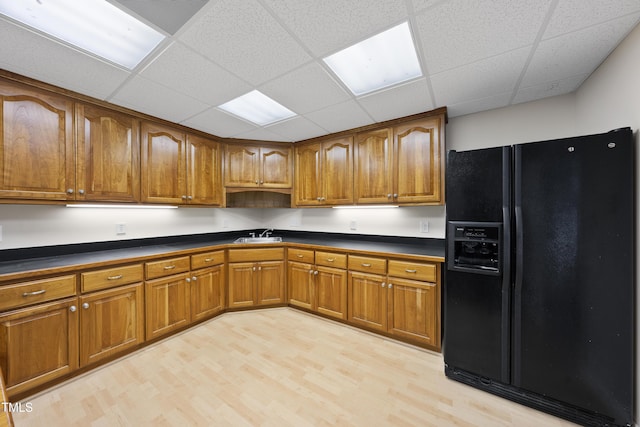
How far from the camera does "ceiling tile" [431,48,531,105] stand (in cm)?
167

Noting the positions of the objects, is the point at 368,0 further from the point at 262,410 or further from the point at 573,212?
the point at 262,410

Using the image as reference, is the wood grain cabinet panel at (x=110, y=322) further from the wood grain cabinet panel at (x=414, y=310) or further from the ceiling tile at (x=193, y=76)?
the wood grain cabinet panel at (x=414, y=310)

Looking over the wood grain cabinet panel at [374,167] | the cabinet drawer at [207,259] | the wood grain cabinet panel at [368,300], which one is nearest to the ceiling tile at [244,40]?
the wood grain cabinet panel at [374,167]

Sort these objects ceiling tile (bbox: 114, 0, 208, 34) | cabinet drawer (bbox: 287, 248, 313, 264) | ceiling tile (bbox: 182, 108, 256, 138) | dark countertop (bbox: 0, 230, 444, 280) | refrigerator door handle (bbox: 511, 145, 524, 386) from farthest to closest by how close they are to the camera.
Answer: cabinet drawer (bbox: 287, 248, 313, 264) < ceiling tile (bbox: 182, 108, 256, 138) < dark countertop (bbox: 0, 230, 444, 280) < refrigerator door handle (bbox: 511, 145, 524, 386) < ceiling tile (bbox: 114, 0, 208, 34)

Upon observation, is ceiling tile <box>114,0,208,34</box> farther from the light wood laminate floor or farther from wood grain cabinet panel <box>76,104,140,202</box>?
the light wood laminate floor

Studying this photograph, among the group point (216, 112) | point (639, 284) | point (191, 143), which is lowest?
point (639, 284)

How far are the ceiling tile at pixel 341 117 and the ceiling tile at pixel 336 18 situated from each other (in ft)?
2.78

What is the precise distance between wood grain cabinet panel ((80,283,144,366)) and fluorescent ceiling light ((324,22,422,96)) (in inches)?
98.9

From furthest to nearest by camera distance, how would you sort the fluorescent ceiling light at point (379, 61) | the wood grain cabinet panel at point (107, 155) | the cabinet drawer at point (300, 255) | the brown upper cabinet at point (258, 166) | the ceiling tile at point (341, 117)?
the brown upper cabinet at point (258, 166) < the cabinet drawer at point (300, 255) < the ceiling tile at point (341, 117) < the wood grain cabinet panel at point (107, 155) < the fluorescent ceiling light at point (379, 61)

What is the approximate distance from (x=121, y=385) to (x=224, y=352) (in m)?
0.73

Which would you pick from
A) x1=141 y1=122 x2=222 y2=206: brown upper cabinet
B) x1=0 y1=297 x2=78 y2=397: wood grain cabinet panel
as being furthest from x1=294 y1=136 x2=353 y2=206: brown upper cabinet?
x1=0 y1=297 x2=78 y2=397: wood grain cabinet panel

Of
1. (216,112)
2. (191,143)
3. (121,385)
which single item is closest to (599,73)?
(216,112)

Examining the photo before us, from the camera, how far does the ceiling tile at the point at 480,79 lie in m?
1.67

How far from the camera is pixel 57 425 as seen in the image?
147 cm
